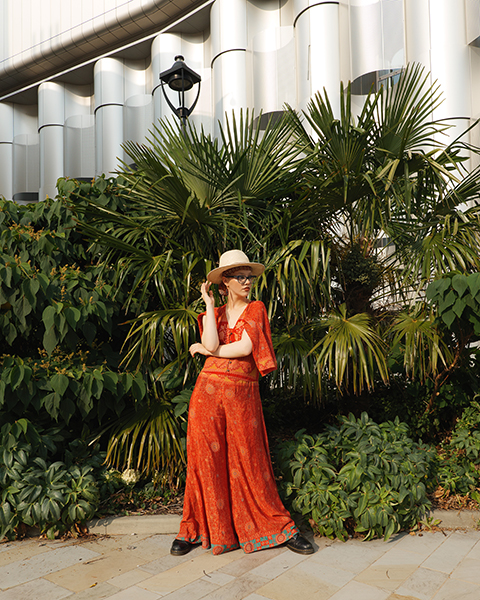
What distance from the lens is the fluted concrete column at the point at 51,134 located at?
13992 mm

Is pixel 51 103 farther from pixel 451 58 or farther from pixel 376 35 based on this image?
pixel 451 58

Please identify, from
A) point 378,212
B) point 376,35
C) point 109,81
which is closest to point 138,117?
point 109,81

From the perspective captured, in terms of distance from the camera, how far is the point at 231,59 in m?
9.90

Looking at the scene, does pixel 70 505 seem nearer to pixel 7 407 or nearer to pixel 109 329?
pixel 7 407

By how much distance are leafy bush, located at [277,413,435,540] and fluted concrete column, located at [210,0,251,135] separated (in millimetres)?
7719

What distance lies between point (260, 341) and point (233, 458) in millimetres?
724

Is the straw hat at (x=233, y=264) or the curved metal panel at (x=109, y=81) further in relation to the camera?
the curved metal panel at (x=109, y=81)

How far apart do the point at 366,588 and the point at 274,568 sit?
20.1 inches

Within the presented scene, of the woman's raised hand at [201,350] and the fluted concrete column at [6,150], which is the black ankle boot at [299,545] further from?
the fluted concrete column at [6,150]

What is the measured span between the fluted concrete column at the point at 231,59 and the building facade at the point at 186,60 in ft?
0.07

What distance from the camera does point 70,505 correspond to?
326 centimetres

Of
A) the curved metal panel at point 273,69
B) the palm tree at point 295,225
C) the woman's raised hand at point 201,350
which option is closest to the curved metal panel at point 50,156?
the curved metal panel at point 273,69

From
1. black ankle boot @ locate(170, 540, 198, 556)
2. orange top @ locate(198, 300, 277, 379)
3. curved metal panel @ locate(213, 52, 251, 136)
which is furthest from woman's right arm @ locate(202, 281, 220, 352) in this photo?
curved metal panel @ locate(213, 52, 251, 136)

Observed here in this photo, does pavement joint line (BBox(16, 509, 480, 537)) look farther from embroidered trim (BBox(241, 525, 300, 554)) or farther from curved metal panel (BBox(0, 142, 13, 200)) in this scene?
curved metal panel (BBox(0, 142, 13, 200))
